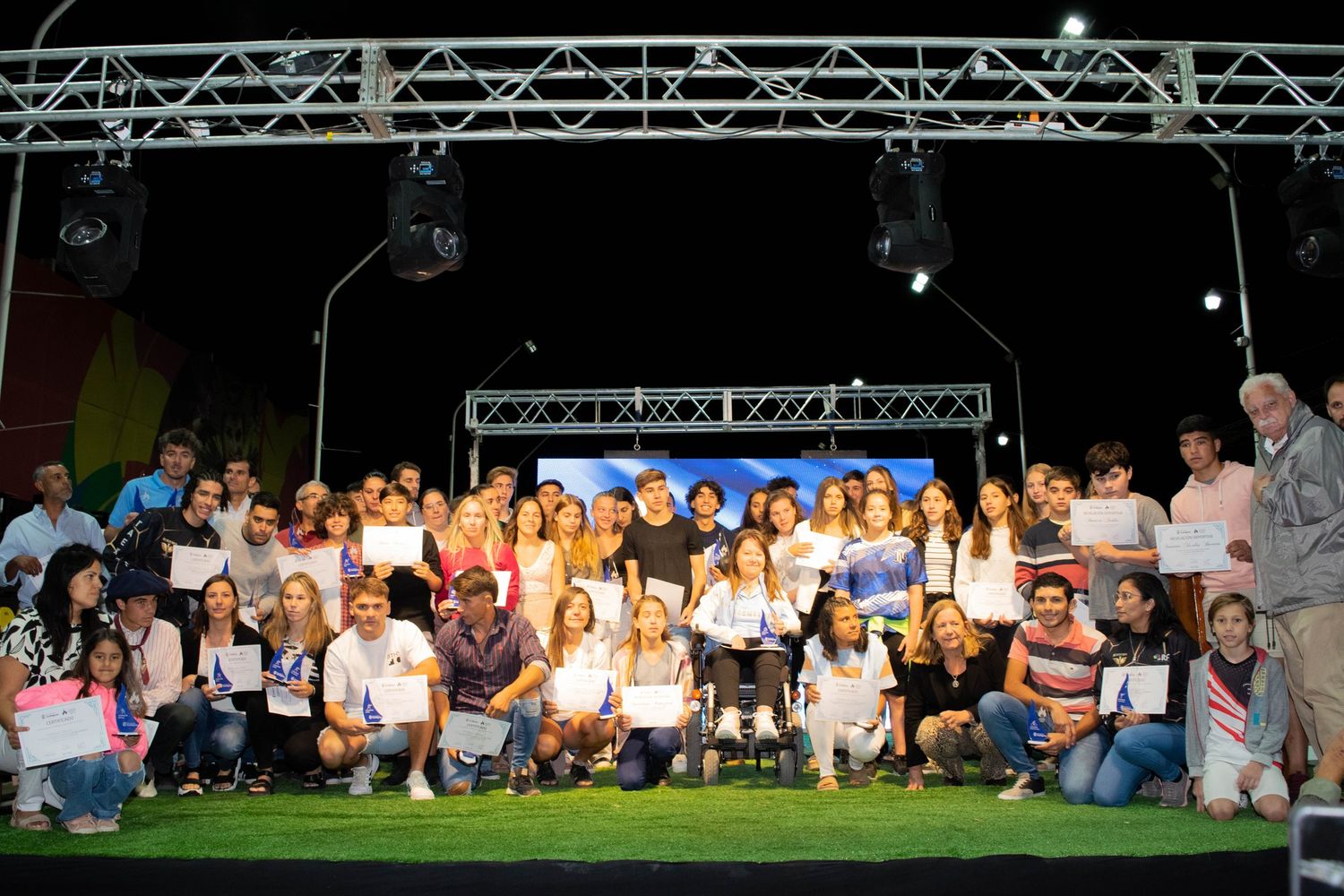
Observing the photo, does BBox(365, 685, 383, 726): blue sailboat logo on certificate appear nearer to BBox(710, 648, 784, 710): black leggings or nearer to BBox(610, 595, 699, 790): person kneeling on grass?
BBox(610, 595, 699, 790): person kneeling on grass

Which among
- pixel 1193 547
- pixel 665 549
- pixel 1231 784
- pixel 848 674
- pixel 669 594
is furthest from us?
pixel 665 549

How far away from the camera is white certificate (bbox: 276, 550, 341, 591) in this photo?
20.4 feet

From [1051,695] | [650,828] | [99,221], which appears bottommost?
[650,828]

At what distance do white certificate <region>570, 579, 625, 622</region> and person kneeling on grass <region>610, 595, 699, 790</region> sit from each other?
152 millimetres

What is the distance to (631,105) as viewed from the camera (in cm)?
659

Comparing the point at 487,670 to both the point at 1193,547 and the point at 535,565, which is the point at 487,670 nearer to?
the point at 535,565

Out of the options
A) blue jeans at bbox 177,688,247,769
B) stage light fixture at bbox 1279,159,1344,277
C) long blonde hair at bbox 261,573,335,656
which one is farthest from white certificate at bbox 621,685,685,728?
stage light fixture at bbox 1279,159,1344,277

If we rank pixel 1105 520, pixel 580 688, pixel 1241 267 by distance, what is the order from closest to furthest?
pixel 580 688
pixel 1105 520
pixel 1241 267

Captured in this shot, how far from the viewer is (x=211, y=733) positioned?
18.8 feet

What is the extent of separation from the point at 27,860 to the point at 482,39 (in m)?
4.92

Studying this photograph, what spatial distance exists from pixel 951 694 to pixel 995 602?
652 mm

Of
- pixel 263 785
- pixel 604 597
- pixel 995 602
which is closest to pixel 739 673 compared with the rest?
pixel 604 597

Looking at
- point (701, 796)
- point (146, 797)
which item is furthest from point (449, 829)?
point (146, 797)

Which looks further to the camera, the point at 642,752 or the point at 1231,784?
the point at 642,752
